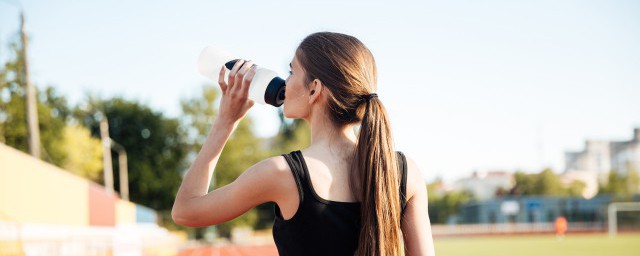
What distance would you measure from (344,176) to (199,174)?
39 centimetres

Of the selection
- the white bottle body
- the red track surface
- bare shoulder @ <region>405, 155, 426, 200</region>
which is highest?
the white bottle body

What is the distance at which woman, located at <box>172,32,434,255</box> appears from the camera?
5.81ft

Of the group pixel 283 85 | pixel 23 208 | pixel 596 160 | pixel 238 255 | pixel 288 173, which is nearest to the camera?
pixel 288 173

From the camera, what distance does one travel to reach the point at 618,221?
57.6m

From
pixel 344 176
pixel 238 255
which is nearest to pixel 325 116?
pixel 344 176

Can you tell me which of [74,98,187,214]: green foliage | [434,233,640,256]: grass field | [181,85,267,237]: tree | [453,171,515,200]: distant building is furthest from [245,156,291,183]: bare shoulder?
[453,171,515,200]: distant building

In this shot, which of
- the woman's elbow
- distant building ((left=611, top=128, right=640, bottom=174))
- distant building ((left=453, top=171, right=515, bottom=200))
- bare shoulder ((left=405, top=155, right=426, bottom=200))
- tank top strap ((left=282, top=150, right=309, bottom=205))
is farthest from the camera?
distant building ((left=611, top=128, right=640, bottom=174))

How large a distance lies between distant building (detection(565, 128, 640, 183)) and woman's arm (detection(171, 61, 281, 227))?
485 ft

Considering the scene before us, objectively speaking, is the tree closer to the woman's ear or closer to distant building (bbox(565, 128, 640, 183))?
the woman's ear

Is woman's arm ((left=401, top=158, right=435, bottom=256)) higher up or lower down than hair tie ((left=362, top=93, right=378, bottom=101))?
lower down

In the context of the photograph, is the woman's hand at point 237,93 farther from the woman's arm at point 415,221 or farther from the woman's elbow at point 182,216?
the woman's arm at point 415,221

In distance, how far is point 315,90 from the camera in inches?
75.2

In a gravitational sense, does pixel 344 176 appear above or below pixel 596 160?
above

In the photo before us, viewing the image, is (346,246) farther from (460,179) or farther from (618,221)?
(460,179)
